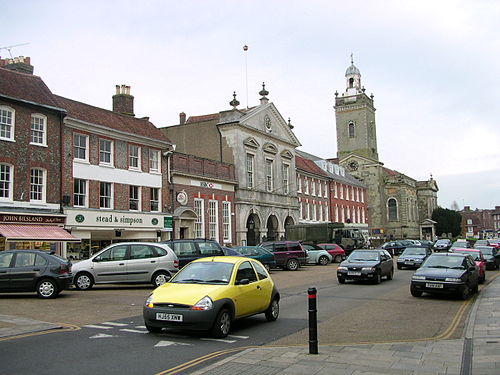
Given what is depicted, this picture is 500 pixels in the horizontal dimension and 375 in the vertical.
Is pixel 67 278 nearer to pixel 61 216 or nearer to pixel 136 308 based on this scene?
pixel 136 308

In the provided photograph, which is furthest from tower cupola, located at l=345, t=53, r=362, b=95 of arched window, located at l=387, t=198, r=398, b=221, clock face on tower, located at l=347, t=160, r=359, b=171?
arched window, located at l=387, t=198, r=398, b=221

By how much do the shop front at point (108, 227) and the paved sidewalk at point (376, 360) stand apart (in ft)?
68.5

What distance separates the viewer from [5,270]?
1540 centimetres

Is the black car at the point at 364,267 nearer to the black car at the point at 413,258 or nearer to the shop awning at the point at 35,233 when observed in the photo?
the black car at the point at 413,258

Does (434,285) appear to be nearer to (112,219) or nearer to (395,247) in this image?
(112,219)

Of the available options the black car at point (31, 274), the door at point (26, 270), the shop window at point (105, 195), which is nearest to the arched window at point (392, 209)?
the shop window at point (105, 195)

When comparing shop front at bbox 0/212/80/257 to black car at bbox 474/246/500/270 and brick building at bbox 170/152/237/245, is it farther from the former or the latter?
black car at bbox 474/246/500/270

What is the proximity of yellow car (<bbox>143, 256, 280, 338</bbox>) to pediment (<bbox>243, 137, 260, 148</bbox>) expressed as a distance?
1262 inches

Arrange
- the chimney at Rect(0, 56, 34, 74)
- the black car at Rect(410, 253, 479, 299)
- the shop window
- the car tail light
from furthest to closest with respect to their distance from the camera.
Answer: the shop window
the chimney at Rect(0, 56, 34, 74)
the black car at Rect(410, 253, 479, 299)
the car tail light

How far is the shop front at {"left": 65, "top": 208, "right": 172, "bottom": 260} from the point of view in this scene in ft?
90.0

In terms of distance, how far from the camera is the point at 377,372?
23.7 feet

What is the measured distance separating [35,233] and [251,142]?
2309cm

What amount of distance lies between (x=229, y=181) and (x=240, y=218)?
329 cm

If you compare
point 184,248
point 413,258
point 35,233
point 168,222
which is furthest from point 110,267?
point 413,258
